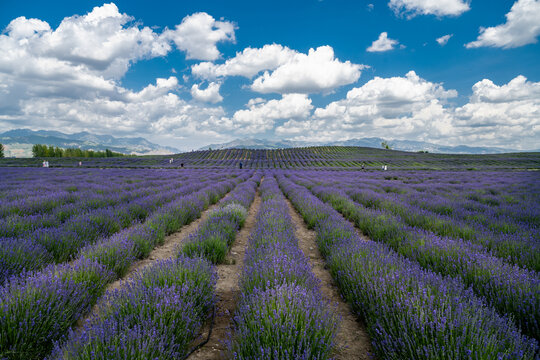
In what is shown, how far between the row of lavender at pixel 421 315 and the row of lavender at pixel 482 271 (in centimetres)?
16

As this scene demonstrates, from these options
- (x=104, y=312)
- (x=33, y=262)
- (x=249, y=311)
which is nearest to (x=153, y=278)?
(x=104, y=312)

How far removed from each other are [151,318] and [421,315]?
6.40 feet

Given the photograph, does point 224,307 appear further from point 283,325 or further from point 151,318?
point 283,325

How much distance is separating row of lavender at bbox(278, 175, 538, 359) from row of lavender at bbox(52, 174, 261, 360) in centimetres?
144

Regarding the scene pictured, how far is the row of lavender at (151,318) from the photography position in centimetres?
136

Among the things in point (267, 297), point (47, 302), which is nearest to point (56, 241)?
point (47, 302)

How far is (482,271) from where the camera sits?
2.39 meters

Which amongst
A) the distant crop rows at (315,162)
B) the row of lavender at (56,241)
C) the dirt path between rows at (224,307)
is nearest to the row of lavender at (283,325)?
the dirt path between rows at (224,307)

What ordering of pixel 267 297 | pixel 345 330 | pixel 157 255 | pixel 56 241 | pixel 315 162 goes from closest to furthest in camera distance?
pixel 267 297, pixel 345 330, pixel 56 241, pixel 157 255, pixel 315 162

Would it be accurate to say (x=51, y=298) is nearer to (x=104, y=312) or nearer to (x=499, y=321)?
(x=104, y=312)

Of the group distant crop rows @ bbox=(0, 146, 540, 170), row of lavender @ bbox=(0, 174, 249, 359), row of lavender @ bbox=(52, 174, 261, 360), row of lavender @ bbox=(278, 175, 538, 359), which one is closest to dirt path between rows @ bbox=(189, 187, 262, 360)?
row of lavender @ bbox=(52, 174, 261, 360)

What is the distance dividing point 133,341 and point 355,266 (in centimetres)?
217

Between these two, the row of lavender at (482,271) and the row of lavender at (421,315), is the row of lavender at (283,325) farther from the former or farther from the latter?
A: the row of lavender at (482,271)

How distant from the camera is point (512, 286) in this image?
2.08 meters
